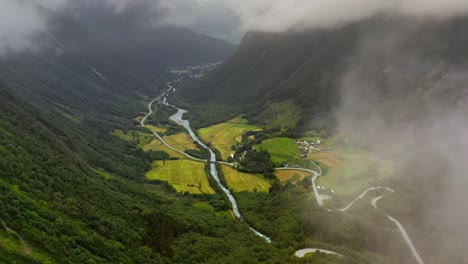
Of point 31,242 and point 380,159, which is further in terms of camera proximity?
point 380,159

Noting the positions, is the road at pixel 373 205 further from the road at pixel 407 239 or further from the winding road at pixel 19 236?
the winding road at pixel 19 236

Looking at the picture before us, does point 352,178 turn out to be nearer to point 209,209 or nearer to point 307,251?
point 209,209

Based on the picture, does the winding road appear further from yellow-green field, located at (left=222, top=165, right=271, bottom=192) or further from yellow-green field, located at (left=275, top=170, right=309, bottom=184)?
yellow-green field, located at (left=275, top=170, right=309, bottom=184)

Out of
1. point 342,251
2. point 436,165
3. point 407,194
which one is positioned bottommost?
point 342,251

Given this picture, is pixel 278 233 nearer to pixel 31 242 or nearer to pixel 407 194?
pixel 407 194

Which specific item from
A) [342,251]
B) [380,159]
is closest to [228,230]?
[342,251]
